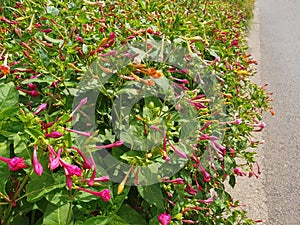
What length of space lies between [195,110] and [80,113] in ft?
1.32

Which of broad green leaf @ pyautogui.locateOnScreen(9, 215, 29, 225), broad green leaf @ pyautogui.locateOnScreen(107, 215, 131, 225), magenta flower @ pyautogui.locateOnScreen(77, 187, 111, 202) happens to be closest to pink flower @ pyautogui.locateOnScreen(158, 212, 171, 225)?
broad green leaf @ pyautogui.locateOnScreen(107, 215, 131, 225)

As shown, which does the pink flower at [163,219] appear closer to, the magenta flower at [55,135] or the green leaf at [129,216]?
the green leaf at [129,216]

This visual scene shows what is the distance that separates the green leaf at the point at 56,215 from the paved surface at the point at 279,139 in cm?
229

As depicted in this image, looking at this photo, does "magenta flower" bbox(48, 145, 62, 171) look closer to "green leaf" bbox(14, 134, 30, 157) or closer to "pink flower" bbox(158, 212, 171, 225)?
"green leaf" bbox(14, 134, 30, 157)

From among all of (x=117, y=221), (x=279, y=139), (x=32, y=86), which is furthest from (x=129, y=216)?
(x=279, y=139)

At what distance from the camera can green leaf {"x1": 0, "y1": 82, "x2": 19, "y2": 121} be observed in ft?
2.96

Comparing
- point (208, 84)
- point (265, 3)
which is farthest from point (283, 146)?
point (265, 3)

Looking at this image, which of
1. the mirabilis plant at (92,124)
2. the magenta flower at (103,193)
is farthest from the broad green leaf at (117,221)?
the magenta flower at (103,193)

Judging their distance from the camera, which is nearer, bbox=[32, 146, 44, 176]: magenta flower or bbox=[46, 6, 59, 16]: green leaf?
bbox=[32, 146, 44, 176]: magenta flower

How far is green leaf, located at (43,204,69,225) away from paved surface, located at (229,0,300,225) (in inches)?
90.1

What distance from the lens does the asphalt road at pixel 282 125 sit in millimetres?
3062

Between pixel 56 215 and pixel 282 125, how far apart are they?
3.85 m

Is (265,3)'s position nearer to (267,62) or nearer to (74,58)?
(267,62)

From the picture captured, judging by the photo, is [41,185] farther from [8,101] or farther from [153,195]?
[153,195]
